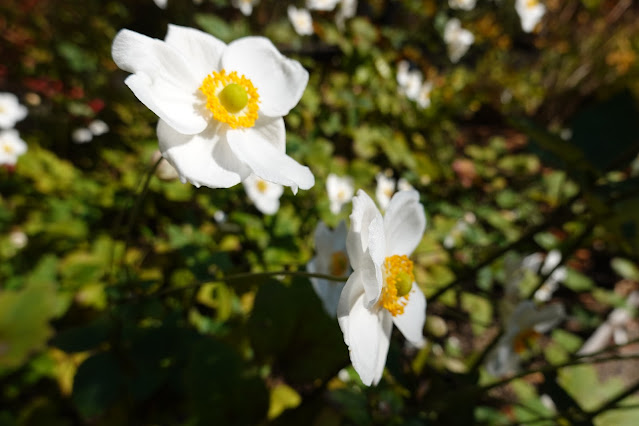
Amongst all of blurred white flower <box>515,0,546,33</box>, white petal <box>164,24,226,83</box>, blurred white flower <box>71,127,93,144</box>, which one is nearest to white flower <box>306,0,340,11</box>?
blurred white flower <box>71,127,93,144</box>

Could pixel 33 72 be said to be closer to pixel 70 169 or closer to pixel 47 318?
pixel 70 169

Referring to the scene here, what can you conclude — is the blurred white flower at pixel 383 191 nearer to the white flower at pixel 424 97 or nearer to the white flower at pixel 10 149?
the white flower at pixel 424 97

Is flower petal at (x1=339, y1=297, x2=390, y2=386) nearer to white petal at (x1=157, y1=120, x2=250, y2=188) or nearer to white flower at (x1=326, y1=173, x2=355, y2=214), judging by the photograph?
white petal at (x1=157, y1=120, x2=250, y2=188)

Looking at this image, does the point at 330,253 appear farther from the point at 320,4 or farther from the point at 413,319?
the point at 320,4

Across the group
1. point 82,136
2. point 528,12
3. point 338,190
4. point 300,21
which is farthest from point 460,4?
point 82,136

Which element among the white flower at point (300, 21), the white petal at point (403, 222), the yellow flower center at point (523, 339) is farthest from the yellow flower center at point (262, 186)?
the white flower at point (300, 21)

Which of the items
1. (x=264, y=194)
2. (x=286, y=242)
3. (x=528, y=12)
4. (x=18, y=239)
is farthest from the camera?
(x=528, y=12)
